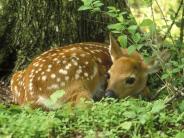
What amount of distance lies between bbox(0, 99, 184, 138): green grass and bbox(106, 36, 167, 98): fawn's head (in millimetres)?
1147

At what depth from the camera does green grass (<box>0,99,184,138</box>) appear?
4.66m

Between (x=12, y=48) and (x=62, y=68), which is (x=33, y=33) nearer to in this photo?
(x=12, y=48)

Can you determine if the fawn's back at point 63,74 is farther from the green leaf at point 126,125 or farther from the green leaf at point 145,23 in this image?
the green leaf at point 126,125

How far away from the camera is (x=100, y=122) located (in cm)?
494

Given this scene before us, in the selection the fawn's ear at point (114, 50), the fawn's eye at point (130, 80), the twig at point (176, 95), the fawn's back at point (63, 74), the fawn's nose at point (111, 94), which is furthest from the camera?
the fawn's ear at point (114, 50)

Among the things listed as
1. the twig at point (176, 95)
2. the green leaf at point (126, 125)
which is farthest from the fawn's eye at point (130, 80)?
the green leaf at point (126, 125)

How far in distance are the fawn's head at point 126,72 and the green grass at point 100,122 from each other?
1.15 meters

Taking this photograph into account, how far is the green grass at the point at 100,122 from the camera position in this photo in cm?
466

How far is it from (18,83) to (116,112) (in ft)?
6.12

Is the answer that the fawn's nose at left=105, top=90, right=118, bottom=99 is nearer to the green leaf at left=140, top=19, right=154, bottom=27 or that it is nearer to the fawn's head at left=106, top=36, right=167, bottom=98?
the fawn's head at left=106, top=36, right=167, bottom=98

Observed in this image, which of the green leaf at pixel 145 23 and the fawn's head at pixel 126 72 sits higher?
the green leaf at pixel 145 23

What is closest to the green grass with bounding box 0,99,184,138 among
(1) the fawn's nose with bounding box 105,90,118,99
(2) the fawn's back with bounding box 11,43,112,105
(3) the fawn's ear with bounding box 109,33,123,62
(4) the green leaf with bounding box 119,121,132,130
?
(4) the green leaf with bounding box 119,121,132,130

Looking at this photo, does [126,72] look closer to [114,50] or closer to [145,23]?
[114,50]

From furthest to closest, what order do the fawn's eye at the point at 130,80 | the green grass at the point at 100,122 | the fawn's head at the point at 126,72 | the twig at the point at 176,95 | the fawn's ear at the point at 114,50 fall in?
1. the fawn's ear at the point at 114,50
2. the fawn's eye at the point at 130,80
3. the fawn's head at the point at 126,72
4. the twig at the point at 176,95
5. the green grass at the point at 100,122
